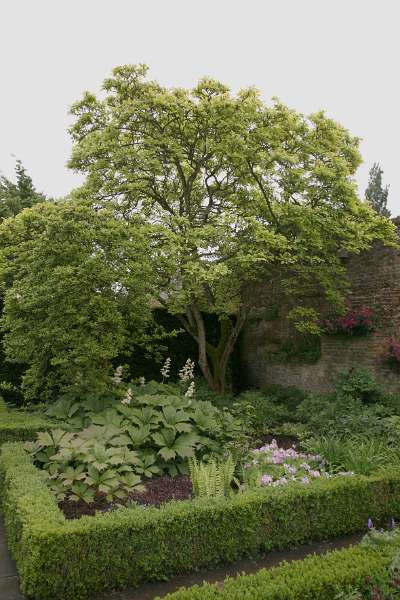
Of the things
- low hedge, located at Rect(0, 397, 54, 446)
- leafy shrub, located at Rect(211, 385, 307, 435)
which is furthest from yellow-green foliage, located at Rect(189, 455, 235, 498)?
low hedge, located at Rect(0, 397, 54, 446)

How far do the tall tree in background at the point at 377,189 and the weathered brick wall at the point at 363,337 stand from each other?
2602 centimetres

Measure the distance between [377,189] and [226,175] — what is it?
28.4m

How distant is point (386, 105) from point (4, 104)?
1076cm

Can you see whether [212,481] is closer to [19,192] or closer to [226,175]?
[226,175]

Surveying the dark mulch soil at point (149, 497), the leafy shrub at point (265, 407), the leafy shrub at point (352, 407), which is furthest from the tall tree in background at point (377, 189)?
the dark mulch soil at point (149, 497)

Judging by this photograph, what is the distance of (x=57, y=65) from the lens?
6531 mm

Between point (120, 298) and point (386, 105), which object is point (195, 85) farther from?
point (386, 105)

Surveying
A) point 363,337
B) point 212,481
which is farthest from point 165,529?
point 363,337

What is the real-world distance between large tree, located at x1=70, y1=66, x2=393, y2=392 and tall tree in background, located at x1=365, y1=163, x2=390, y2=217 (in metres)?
26.6

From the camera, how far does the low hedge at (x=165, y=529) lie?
3.38m

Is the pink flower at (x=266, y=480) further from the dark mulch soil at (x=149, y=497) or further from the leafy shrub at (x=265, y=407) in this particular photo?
the leafy shrub at (x=265, y=407)

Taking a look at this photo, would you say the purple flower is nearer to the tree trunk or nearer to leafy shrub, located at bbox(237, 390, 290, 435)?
leafy shrub, located at bbox(237, 390, 290, 435)

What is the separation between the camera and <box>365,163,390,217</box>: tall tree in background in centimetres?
3412

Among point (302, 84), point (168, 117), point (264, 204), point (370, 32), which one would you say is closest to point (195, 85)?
point (168, 117)
